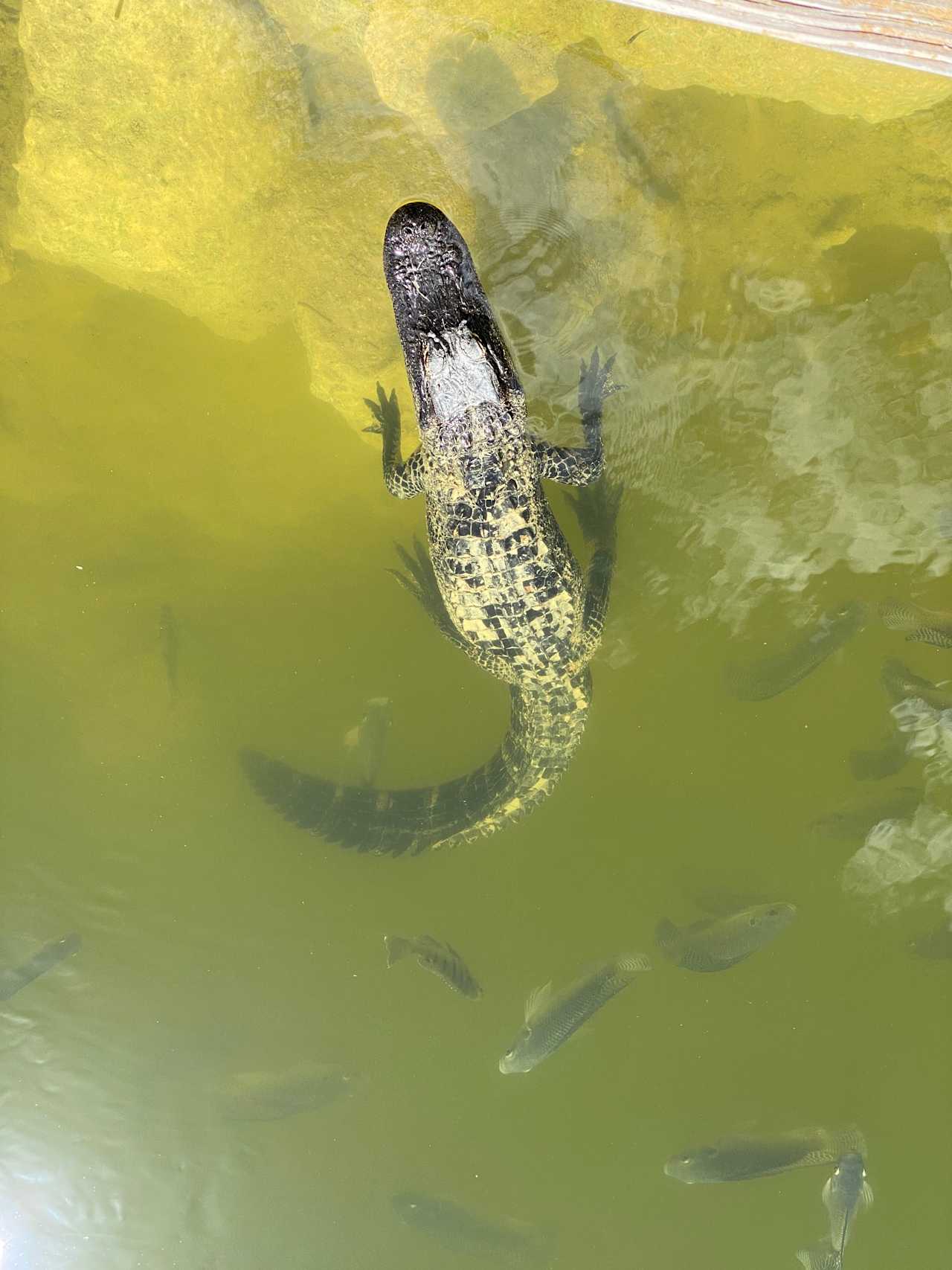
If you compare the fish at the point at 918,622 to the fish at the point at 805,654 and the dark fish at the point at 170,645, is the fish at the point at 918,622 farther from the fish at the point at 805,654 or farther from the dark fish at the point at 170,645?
the dark fish at the point at 170,645

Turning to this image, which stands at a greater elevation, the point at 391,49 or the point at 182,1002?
the point at 391,49

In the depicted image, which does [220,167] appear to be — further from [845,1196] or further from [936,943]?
[845,1196]

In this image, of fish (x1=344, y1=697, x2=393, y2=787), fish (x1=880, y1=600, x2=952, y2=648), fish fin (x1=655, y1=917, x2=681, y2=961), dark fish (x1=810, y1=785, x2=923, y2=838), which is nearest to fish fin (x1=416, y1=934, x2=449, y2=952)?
fish (x1=344, y1=697, x2=393, y2=787)

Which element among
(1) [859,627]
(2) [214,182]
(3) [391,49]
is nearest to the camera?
(3) [391,49]

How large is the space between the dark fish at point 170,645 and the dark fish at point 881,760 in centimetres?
358

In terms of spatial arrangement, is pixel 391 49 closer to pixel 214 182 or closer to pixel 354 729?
pixel 214 182

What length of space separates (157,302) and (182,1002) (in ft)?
12.0

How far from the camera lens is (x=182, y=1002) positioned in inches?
173

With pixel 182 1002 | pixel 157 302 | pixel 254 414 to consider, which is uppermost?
pixel 157 302

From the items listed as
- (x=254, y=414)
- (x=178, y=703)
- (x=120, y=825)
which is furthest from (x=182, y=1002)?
(x=254, y=414)

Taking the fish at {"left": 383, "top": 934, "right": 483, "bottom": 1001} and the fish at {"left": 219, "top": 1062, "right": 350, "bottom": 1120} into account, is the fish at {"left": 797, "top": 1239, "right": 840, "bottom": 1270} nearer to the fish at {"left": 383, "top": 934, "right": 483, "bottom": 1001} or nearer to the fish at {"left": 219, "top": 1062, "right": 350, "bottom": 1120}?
the fish at {"left": 383, "top": 934, "right": 483, "bottom": 1001}

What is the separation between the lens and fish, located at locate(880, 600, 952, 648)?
12.2ft

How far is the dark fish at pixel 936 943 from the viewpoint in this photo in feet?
13.7

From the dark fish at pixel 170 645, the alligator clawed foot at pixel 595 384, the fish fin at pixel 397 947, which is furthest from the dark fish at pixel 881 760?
the dark fish at pixel 170 645
